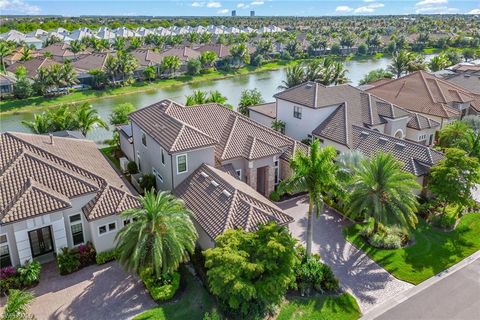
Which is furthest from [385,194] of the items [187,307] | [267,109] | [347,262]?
[267,109]

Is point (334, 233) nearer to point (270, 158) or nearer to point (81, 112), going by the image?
point (270, 158)

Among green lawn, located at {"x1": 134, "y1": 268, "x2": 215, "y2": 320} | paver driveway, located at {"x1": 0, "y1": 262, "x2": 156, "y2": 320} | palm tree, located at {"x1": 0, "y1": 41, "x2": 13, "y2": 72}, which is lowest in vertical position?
green lawn, located at {"x1": 134, "y1": 268, "x2": 215, "y2": 320}

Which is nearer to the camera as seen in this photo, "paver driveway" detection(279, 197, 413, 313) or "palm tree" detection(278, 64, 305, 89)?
"paver driveway" detection(279, 197, 413, 313)

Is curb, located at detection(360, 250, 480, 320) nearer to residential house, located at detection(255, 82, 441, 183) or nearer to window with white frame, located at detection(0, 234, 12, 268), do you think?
residential house, located at detection(255, 82, 441, 183)

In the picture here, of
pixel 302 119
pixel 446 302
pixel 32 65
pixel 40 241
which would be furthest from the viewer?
pixel 32 65

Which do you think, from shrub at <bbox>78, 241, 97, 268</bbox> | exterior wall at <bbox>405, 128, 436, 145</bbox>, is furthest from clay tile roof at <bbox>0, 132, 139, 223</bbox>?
exterior wall at <bbox>405, 128, 436, 145</bbox>

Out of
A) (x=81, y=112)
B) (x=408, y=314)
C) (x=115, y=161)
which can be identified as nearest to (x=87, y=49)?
(x=81, y=112)

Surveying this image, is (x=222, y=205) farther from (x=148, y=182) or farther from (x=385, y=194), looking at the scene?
(x=385, y=194)
